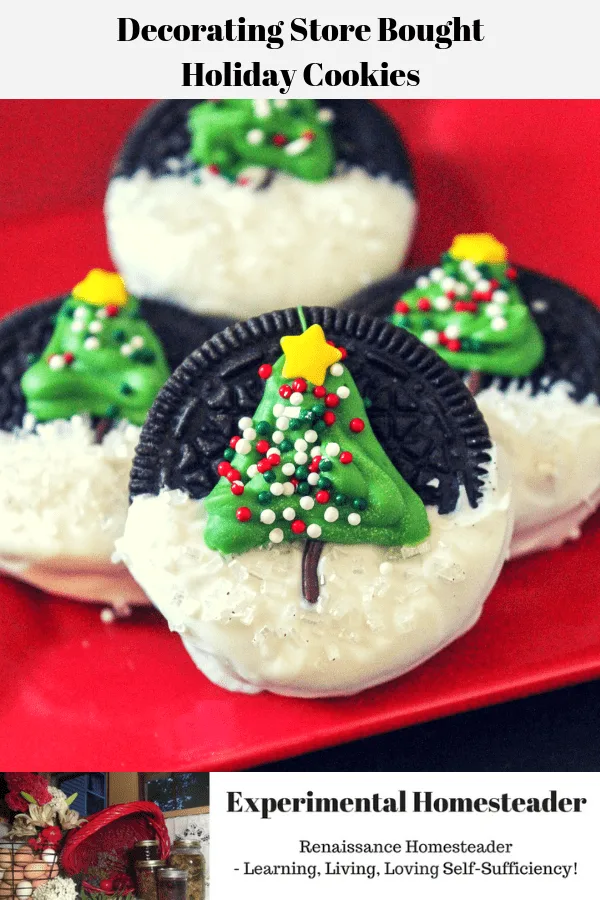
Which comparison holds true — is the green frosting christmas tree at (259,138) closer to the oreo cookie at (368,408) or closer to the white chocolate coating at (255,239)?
the white chocolate coating at (255,239)

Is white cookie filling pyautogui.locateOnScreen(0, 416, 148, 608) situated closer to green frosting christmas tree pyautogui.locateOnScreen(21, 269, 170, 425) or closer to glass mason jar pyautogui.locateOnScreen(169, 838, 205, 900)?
green frosting christmas tree pyautogui.locateOnScreen(21, 269, 170, 425)

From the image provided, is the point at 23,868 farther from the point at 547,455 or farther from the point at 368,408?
the point at 547,455

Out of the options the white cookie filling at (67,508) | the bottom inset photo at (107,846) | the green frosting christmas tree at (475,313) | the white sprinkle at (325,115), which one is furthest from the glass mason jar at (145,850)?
the white sprinkle at (325,115)

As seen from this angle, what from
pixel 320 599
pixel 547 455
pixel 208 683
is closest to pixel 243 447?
pixel 320 599

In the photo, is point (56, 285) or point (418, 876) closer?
point (418, 876)

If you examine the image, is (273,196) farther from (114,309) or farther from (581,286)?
(581,286)

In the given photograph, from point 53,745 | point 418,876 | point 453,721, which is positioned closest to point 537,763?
point 453,721
